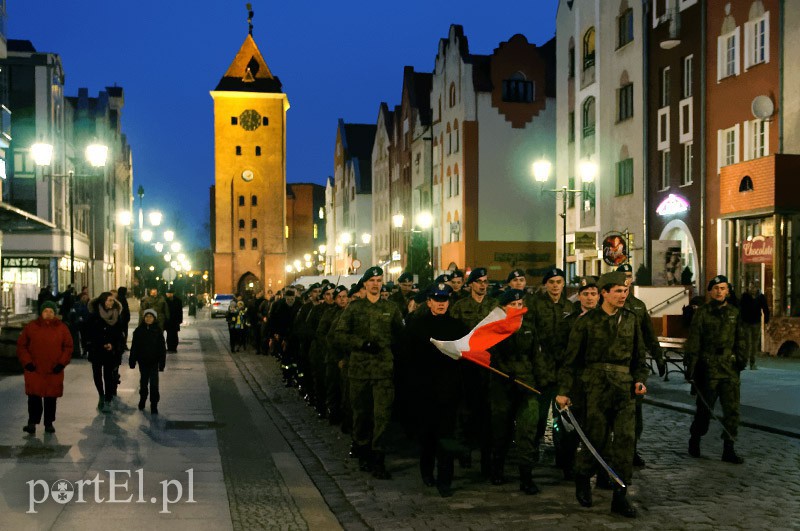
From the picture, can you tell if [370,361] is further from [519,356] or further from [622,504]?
[622,504]

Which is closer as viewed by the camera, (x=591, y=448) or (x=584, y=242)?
(x=591, y=448)

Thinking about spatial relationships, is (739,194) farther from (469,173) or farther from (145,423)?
(469,173)

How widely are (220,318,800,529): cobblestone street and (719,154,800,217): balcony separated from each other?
1304cm

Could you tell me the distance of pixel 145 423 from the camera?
1332 centimetres

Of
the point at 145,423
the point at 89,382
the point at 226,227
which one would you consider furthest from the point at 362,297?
the point at 226,227

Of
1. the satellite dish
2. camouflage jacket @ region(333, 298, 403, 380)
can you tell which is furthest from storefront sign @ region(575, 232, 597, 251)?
camouflage jacket @ region(333, 298, 403, 380)

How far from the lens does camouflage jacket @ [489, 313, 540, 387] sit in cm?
934

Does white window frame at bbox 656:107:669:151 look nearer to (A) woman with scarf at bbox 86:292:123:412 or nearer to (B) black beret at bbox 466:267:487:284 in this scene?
(A) woman with scarf at bbox 86:292:123:412

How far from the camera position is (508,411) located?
9336 mm

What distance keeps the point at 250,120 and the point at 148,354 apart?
297 ft

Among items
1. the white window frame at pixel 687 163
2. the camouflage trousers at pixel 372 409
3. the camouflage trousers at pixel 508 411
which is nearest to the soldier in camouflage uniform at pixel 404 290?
the camouflage trousers at pixel 372 409

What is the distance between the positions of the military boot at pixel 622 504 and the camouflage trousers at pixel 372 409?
2.47 meters

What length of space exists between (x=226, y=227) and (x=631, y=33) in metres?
71.4

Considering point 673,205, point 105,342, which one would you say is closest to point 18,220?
point 105,342
